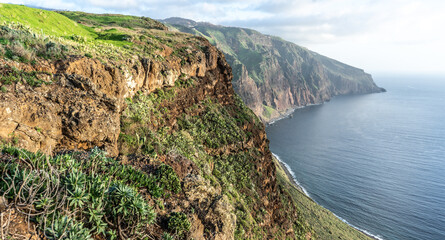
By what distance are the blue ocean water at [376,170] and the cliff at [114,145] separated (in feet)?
169

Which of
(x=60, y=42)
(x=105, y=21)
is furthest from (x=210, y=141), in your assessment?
(x=105, y=21)

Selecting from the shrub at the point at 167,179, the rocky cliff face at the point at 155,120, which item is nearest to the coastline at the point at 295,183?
the rocky cliff face at the point at 155,120

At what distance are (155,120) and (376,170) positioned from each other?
11541cm

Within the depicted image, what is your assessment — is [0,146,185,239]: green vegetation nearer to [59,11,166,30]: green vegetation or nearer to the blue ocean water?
[59,11,166,30]: green vegetation

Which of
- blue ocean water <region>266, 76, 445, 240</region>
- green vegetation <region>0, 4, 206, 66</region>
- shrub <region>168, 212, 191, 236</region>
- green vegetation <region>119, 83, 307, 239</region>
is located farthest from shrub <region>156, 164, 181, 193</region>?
blue ocean water <region>266, 76, 445, 240</region>

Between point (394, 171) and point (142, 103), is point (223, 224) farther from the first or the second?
point (394, 171)

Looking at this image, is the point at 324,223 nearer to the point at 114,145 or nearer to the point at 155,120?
the point at 155,120

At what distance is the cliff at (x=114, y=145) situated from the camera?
931cm

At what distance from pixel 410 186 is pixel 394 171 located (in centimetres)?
1459

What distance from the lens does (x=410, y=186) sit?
303ft

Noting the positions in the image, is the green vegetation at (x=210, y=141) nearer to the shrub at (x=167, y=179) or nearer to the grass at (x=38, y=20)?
the shrub at (x=167, y=179)

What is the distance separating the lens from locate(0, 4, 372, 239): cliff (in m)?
9.31

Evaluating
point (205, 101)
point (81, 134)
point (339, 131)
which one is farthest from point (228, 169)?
point (339, 131)

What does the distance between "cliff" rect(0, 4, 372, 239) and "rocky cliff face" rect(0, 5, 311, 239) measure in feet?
0.31
